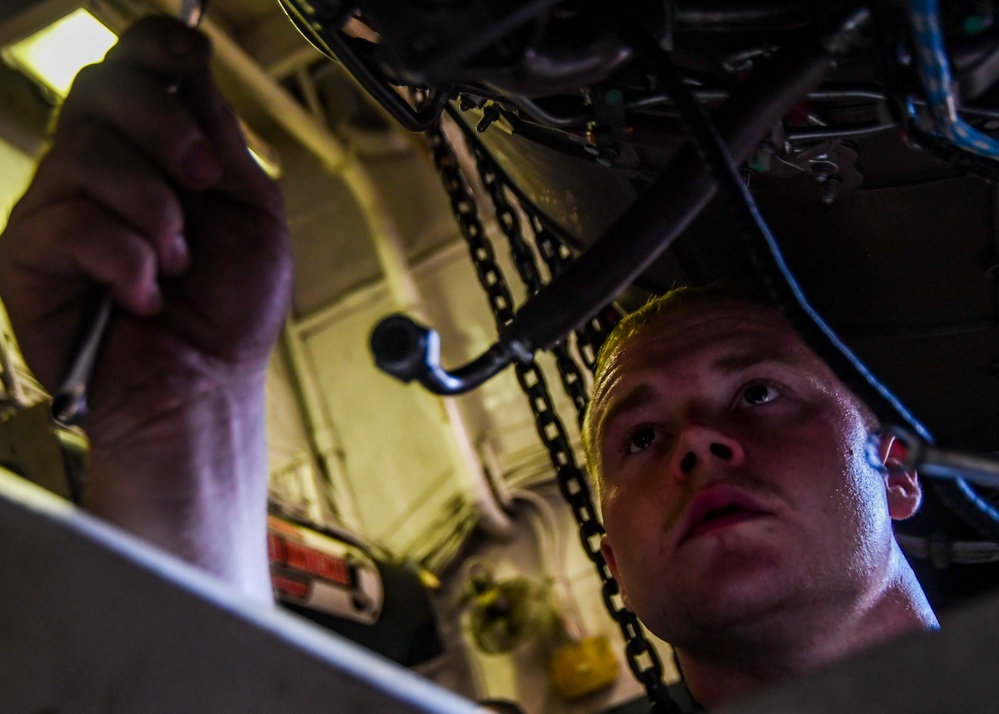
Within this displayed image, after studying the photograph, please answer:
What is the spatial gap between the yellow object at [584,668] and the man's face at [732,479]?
2.21 metres

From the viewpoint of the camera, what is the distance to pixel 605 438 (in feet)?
3.94

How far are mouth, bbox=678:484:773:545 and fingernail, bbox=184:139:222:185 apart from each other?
2.01ft

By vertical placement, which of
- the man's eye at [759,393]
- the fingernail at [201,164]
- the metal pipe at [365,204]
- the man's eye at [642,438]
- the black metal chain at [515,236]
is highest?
the fingernail at [201,164]

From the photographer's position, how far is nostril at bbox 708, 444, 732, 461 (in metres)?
1.02

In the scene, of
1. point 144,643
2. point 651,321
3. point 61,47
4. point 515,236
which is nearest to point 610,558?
point 651,321

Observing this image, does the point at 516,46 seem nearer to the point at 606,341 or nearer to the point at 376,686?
the point at 376,686

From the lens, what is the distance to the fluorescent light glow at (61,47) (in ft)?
7.61

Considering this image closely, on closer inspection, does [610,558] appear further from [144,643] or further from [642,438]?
[144,643]

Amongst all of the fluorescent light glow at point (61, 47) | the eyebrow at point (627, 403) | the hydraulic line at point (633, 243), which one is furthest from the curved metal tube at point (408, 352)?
the fluorescent light glow at point (61, 47)

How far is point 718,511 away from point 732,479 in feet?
0.12

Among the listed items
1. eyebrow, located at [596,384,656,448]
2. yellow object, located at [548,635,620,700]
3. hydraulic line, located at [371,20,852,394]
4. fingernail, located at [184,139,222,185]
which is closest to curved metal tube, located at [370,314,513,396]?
hydraulic line, located at [371,20,852,394]

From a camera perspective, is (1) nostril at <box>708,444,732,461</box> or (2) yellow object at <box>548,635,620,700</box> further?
(2) yellow object at <box>548,635,620,700</box>

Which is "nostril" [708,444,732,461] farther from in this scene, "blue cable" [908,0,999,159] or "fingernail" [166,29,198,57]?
"fingernail" [166,29,198,57]

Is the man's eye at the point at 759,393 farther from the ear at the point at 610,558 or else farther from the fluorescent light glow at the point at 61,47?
the fluorescent light glow at the point at 61,47
